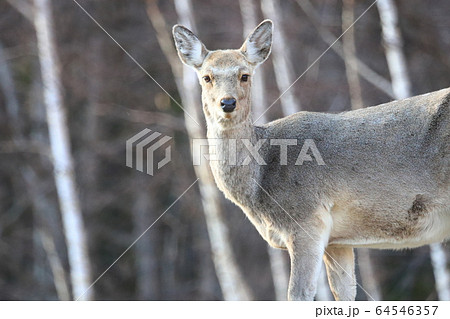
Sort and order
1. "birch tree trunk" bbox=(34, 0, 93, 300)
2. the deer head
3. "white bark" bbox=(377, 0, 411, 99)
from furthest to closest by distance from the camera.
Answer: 1. "birch tree trunk" bbox=(34, 0, 93, 300)
2. "white bark" bbox=(377, 0, 411, 99)
3. the deer head

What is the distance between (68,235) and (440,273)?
7.39 m

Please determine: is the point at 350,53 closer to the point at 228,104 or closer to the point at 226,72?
the point at 226,72

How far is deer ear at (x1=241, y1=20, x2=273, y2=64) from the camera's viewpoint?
9.41 meters

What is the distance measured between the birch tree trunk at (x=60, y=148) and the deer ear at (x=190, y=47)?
829 cm

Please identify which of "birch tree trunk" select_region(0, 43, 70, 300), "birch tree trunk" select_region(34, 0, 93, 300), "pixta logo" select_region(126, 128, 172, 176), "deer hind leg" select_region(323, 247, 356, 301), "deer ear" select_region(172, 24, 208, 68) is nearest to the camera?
"deer hind leg" select_region(323, 247, 356, 301)

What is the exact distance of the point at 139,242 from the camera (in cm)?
2489

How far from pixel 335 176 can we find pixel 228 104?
122cm

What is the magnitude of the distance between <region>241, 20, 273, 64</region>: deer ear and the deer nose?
3.18ft

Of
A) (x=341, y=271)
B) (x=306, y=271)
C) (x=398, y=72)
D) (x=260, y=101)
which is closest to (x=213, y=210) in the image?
(x=260, y=101)

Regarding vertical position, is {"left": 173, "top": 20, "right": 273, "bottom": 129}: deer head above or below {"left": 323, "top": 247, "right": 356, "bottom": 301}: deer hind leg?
above

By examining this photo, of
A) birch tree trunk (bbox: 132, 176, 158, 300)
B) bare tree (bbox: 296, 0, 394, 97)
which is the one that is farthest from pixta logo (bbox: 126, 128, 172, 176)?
bare tree (bbox: 296, 0, 394, 97)

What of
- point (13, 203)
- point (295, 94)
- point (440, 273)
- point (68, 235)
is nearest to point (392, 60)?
point (295, 94)

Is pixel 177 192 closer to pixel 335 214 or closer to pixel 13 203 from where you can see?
pixel 13 203

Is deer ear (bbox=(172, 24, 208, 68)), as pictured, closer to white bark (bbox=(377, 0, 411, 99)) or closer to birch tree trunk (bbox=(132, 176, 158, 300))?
white bark (bbox=(377, 0, 411, 99))
